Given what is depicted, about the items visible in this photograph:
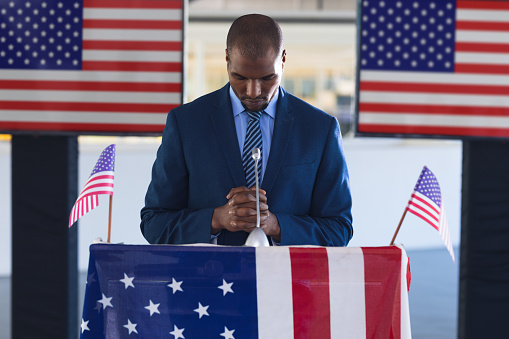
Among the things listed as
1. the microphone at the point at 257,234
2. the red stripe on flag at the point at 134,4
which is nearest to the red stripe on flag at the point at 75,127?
the red stripe on flag at the point at 134,4

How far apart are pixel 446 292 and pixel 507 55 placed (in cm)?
287

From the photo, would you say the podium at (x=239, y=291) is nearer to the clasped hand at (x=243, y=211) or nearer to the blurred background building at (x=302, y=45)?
the clasped hand at (x=243, y=211)

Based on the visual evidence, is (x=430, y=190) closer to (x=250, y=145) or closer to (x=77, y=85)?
(x=250, y=145)

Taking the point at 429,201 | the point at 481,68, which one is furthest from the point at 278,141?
the point at 481,68

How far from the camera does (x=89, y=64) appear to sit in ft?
8.82

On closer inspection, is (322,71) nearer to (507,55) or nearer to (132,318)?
(507,55)

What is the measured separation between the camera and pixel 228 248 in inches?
50.1

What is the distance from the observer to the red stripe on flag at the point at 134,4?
268 cm

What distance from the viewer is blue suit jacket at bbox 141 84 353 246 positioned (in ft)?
5.09

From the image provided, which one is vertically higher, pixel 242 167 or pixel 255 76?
pixel 255 76

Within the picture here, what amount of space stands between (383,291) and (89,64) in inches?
74.0

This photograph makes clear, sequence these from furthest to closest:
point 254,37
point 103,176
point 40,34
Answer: point 40,34 → point 103,176 → point 254,37

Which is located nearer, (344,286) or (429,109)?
(344,286)

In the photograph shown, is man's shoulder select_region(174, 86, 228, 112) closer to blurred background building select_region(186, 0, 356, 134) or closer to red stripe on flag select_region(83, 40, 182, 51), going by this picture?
red stripe on flag select_region(83, 40, 182, 51)
